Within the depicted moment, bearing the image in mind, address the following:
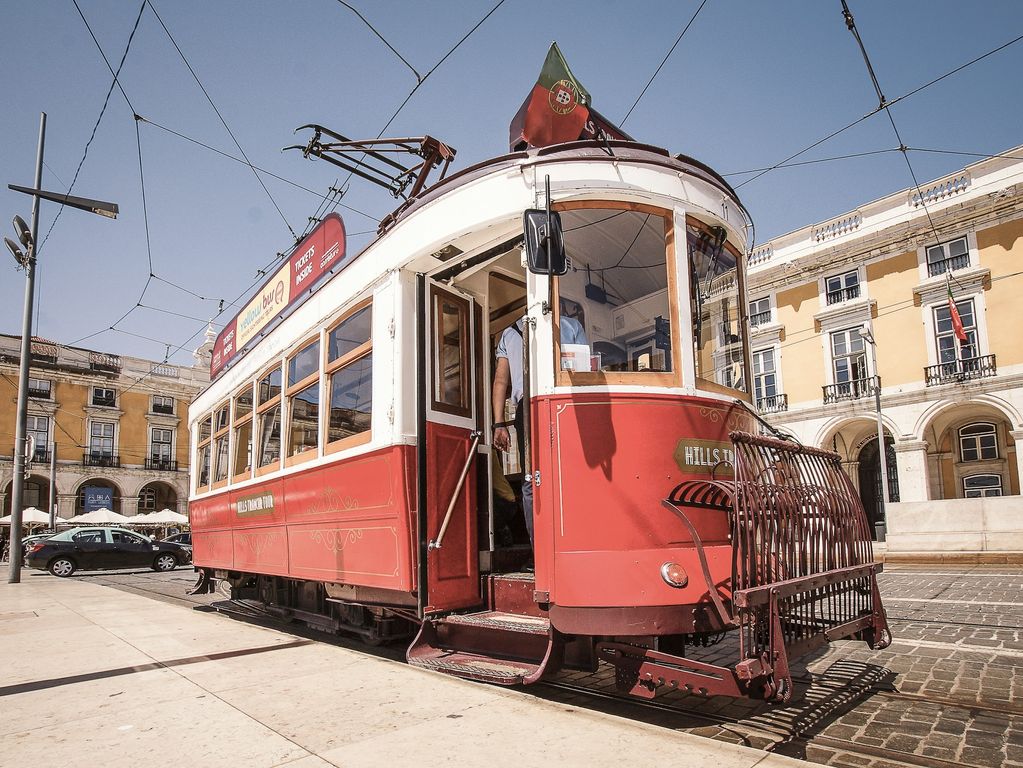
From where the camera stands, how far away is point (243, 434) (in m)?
7.92

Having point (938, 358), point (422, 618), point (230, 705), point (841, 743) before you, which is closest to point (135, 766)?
point (230, 705)

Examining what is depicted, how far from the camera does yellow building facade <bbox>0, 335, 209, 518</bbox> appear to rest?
38.3m

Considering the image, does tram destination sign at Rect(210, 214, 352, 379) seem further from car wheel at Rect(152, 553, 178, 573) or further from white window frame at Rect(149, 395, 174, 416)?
white window frame at Rect(149, 395, 174, 416)

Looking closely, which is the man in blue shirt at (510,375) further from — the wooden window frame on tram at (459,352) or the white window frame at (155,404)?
the white window frame at (155,404)

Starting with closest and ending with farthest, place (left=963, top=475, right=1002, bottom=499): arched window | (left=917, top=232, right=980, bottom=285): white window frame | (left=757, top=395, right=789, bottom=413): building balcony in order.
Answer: (left=917, top=232, right=980, bottom=285): white window frame
(left=963, top=475, right=1002, bottom=499): arched window
(left=757, top=395, right=789, bottom=413): building balcony

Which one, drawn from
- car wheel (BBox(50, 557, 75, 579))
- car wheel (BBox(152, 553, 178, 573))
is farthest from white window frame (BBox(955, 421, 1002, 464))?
car wheel (BBox(50, 557, 75, 579))

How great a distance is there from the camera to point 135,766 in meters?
2.90

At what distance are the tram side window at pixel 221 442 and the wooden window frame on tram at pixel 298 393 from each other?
7.64 ft

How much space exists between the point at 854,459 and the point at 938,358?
5.00 metres

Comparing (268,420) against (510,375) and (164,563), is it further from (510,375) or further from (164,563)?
(164,563)

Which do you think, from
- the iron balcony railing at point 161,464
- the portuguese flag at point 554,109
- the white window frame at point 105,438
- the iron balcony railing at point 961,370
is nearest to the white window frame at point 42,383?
the white window frame at point 105,438

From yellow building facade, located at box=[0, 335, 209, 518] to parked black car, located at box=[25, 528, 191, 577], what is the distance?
1935 centimetres

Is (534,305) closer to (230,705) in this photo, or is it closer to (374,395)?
Answer: (374,395)

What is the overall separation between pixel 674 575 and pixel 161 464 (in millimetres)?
44766
